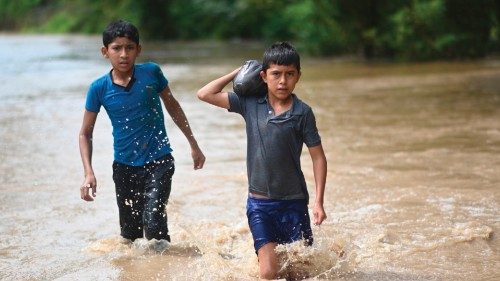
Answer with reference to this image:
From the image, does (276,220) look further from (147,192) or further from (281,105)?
(147,192)

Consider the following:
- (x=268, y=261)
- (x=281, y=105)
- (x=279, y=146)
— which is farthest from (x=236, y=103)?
(x=268, y=261)

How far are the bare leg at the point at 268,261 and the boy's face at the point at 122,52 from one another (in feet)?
5.09

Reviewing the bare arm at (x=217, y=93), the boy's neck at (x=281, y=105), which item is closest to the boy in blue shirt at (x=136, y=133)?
the bare arm at (x=217, y=93)

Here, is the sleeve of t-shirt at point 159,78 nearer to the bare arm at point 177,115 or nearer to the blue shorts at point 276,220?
the bare arm at point 177,115

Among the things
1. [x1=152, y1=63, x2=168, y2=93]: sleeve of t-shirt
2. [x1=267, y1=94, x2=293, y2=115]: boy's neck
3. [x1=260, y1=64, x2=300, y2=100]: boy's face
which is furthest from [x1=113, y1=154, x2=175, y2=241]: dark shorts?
[x1=260, y1=64, x2=300, y2=100]: boy's face

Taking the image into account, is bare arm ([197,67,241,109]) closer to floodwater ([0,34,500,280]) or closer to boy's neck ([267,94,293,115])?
Result: boy's neck ([267,94,293,115])

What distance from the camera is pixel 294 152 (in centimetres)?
452

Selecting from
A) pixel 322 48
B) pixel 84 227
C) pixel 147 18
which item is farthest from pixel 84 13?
pixel 84 227

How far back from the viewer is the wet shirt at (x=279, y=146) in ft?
14.7

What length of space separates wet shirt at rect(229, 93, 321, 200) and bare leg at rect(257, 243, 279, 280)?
0.30 meters

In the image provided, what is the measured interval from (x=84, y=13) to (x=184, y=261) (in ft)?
208

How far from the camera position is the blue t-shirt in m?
5.30

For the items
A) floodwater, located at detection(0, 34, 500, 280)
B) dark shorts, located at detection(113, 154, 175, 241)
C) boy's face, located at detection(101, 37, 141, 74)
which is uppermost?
boy's face, located at detection(101, 37, 141, 74)

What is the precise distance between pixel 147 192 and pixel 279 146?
1237mm
